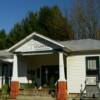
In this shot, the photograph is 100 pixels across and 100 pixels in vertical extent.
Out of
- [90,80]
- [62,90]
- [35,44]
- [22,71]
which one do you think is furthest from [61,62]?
[22,71]

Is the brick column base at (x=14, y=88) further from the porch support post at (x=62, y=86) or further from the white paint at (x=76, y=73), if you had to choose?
the white paint at (x=76, y=73)

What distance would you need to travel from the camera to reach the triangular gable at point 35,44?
28.9m

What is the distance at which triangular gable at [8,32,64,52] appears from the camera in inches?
1137

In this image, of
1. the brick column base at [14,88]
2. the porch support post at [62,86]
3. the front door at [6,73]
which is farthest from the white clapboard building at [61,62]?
the front door at [6,73]

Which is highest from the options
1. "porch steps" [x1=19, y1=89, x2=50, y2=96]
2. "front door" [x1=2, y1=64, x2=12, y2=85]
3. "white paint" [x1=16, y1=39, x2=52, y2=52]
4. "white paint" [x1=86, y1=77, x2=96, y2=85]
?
"white paint" [x1=16, y1=39, x2=52, y2=52]

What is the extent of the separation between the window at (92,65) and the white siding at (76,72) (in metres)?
0.32

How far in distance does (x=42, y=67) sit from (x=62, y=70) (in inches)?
198

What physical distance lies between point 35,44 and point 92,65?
491 centimetres

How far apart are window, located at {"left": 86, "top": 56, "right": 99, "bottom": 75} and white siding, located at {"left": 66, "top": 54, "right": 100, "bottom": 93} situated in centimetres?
32

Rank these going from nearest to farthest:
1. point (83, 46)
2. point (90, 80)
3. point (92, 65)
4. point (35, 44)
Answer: point (90, 80), point (92, 65), point (35, 44), point (83, 46)

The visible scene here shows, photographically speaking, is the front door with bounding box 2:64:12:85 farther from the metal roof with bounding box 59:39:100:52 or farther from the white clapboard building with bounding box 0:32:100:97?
the metal roof with bounding box 59:39:100:52

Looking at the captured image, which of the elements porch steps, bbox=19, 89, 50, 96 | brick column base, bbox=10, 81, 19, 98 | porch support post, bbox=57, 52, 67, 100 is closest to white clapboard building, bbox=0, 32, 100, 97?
porch support post, bbox=57, 52, 67, 100

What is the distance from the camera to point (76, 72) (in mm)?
29062

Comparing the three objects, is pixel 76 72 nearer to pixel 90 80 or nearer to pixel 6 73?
pixel 90 80
